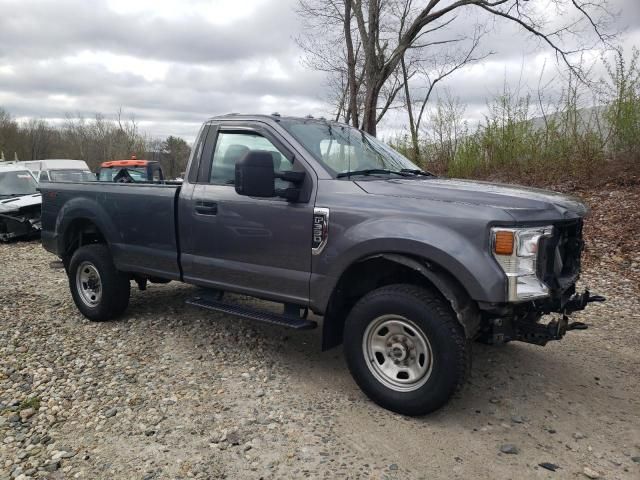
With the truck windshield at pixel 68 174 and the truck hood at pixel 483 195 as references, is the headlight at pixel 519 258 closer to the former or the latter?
the truck hood at pixel 483 195

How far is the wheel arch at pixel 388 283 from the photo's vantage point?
3320 millimetres

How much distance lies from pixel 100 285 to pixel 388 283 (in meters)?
3.19

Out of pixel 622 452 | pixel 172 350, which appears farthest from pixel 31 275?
pixel 622 452

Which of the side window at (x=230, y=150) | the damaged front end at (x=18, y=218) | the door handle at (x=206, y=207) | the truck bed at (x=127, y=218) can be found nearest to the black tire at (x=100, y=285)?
the truck bed at (x=127, y=218)

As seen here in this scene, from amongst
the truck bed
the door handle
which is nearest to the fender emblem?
the door handle

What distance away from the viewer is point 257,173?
379 centimetres

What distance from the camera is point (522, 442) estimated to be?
10.7 ft

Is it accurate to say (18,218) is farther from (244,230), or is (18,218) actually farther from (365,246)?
(365,246)

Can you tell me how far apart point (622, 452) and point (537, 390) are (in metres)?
0.89

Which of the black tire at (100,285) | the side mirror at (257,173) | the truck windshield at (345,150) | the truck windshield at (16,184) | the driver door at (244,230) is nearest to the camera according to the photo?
the side mirror at (257,173)

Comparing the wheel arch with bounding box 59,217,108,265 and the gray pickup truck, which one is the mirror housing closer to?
the gray pickup truck

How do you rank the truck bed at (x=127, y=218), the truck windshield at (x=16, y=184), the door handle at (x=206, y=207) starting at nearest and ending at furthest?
the door handle at (x=206, y=207)
the truck bed at (x=127, y=218)
the truck windshield at (x=16, y=184)

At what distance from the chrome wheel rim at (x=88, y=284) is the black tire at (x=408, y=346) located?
3.23 metres

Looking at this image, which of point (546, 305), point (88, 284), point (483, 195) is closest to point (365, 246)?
point (483, 195)
